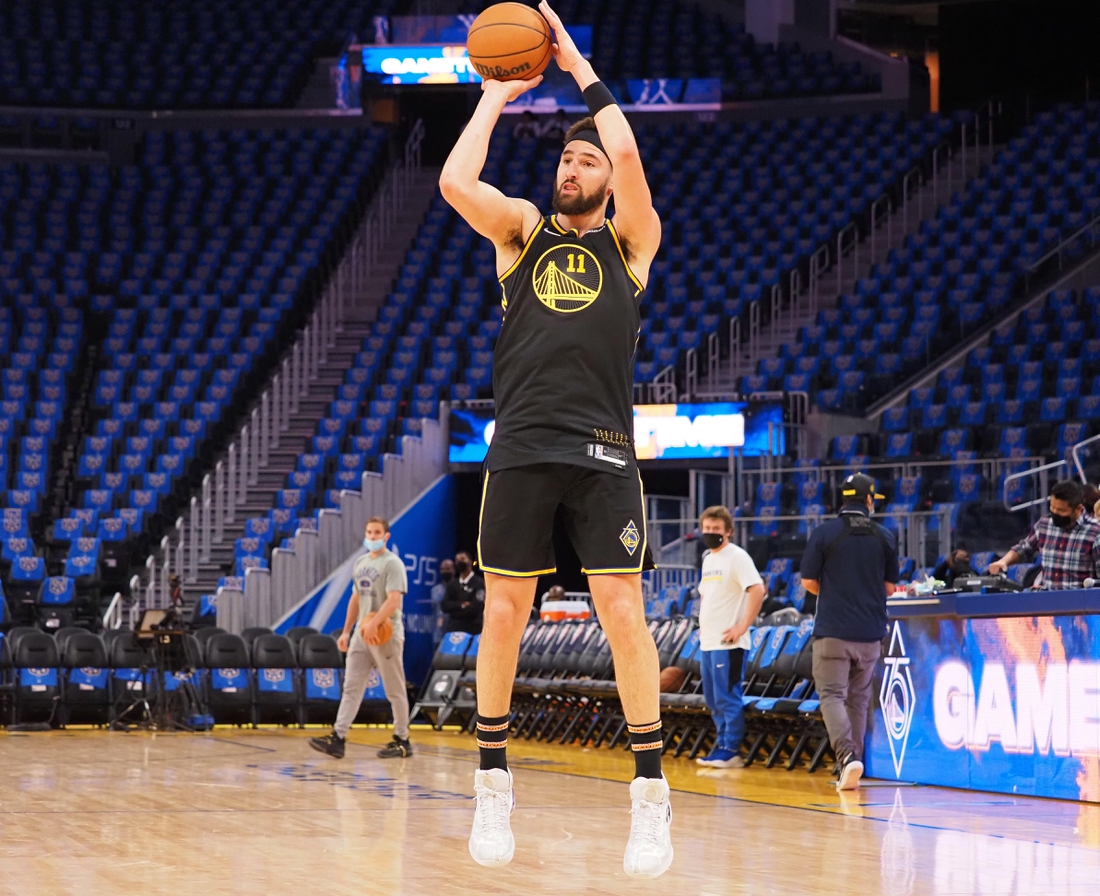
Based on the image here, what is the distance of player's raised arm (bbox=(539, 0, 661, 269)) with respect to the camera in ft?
15.0

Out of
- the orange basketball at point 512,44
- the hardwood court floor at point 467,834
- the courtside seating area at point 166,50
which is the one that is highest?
the courtside seating area at point 166,50

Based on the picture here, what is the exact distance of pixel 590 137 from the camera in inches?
186

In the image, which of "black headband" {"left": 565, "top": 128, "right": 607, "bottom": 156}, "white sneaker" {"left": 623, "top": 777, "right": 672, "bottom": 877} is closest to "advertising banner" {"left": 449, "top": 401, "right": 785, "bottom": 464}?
"black headband" {"left": 565, "top": 128, "right": 607, "bottom": 156}

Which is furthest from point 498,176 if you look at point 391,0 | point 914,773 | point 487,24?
point 487,24

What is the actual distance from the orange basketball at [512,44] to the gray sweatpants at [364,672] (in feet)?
24.6

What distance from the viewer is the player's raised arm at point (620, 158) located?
15.0 ft

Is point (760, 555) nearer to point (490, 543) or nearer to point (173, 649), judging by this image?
point (173, 649)

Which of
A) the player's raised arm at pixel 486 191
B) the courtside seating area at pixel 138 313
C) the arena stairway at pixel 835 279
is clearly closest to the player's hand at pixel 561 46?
the player's raised arm at pixel 486 191

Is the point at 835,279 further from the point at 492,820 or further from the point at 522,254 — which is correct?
the point at 492,820

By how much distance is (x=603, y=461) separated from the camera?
178 inches

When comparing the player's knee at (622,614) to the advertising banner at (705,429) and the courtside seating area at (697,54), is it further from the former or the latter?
the courtside seating area at (697,54)

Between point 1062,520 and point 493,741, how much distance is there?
552cm

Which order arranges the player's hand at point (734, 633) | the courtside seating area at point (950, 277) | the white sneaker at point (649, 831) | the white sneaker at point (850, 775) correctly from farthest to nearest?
the courtside seating area at point (950, 277) < the player's hand at point (734, 633) < the white sneaker at point (850, 775) < the white sneaker at point (649, 831)

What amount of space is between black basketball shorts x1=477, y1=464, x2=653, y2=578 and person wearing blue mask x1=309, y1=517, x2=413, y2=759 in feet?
22.7
